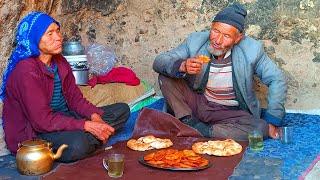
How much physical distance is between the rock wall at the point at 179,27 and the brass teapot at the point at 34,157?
73.9 inches

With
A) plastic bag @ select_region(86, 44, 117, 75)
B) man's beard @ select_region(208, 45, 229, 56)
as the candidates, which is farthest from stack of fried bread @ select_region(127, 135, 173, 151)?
plastic bag @ select_region(86, 44, 117, 75)

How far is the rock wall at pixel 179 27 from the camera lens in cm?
530

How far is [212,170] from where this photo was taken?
10.3 ft

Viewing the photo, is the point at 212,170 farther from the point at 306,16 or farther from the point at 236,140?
the point at 306,16

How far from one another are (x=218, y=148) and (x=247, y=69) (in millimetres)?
875

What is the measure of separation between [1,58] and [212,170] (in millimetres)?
2224

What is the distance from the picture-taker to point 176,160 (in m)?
3.19

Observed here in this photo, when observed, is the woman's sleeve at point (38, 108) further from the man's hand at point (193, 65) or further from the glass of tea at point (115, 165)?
the man's hand at point (193, 65)

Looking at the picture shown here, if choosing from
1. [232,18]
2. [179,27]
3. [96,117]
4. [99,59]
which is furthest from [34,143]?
[179,27]

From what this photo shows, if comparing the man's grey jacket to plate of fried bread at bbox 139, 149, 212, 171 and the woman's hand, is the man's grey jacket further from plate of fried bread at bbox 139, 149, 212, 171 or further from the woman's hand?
plate of fried bread at bbox 139, 149, 212, 171

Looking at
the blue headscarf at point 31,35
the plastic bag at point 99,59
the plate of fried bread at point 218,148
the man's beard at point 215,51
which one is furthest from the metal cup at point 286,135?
the plastic bag at point 99,59

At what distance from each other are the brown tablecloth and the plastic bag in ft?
5.81

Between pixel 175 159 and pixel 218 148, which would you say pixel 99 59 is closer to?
pixel 218 148

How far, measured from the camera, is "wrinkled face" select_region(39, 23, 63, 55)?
3.35 metres
